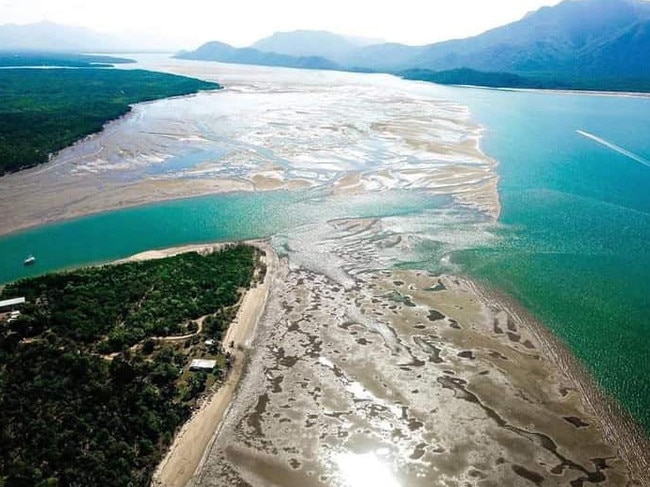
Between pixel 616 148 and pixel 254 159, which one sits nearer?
pixel 254 159

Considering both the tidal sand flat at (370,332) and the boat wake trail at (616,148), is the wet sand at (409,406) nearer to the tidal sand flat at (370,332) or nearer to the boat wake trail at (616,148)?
the tidal sand flat at (370,332)

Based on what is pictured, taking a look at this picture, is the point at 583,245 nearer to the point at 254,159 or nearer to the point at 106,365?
the point at 106,365

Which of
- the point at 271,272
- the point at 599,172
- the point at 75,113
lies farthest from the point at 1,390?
the point at 75,113

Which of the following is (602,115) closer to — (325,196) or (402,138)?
(402,138)

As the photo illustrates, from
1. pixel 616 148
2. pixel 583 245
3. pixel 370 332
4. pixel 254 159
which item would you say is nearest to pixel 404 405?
pixel 370 332

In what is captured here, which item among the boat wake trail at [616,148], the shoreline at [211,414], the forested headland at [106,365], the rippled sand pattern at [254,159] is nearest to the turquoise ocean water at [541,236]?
the boat wake trail at [616,148]

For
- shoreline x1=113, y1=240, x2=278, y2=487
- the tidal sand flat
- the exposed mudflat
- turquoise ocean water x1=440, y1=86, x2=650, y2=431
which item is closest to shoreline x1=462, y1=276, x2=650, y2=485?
the tidal sand flat
